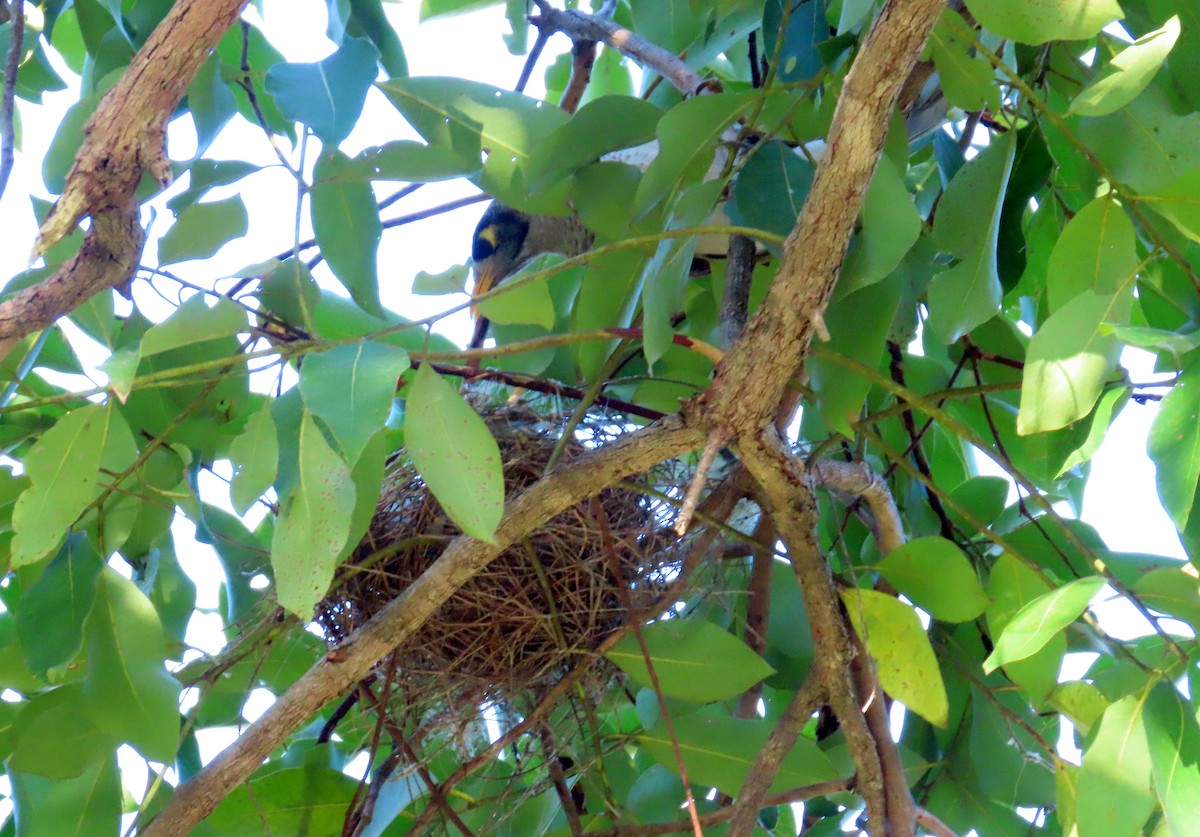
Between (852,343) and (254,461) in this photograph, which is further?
(852,343)

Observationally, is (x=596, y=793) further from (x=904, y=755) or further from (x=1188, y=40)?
(x=1188, y=40)

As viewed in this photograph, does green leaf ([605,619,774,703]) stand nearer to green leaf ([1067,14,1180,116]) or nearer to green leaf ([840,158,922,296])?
green leaf ([840,158,922,296])

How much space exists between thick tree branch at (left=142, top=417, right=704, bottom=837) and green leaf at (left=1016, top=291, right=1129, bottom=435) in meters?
0.29

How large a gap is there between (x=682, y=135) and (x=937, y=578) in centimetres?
52

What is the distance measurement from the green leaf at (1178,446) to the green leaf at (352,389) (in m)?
0.49

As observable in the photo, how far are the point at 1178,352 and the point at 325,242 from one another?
2.01ft

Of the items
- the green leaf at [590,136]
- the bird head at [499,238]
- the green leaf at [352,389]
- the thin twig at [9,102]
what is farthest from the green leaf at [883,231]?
the bird head at [499,238]

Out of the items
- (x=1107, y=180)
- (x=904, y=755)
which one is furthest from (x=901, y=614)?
(x=1107, y=180)

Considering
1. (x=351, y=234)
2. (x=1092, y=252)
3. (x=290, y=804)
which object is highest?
(x=351, y=234)

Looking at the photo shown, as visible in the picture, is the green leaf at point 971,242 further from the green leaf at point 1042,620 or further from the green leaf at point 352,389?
the green leaf at point 352,389

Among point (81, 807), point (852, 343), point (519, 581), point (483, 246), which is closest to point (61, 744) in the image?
point (81, 807)

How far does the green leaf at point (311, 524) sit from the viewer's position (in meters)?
0.67

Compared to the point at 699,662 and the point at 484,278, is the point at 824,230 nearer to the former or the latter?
the point at 699,662

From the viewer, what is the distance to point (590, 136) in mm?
901
